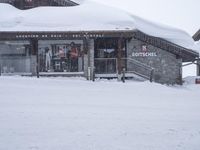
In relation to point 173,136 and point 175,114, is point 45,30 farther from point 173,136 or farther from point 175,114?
point 173,136

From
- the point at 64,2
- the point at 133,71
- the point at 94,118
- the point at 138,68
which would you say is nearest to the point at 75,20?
the point at 64,2

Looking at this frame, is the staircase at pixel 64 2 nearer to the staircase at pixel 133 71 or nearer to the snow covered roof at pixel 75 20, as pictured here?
the snow covered roof at pixel 75 20

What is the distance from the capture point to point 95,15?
24.4m

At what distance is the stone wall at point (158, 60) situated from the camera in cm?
2362

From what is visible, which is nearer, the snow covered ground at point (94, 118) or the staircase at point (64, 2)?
the snow covered ground at point (94, 118)

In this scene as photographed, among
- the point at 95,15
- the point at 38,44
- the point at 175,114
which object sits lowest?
the point at 175,114

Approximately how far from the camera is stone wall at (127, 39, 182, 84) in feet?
77.5

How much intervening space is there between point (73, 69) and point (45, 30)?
3298 mm

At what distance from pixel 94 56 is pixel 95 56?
16cm

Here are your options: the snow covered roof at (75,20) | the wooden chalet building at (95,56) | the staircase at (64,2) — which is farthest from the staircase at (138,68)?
the staircase at (64,2)

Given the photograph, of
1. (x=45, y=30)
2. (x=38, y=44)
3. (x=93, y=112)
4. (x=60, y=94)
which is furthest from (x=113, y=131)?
(x=38, y=44)

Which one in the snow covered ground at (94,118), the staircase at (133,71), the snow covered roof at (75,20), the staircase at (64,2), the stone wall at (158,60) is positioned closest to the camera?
the snow covered ground at (94,118)

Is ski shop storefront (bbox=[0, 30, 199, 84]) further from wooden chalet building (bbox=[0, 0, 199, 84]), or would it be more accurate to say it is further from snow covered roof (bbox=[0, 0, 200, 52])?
snow covered roof (bbox=[0, 0, 200, 52])

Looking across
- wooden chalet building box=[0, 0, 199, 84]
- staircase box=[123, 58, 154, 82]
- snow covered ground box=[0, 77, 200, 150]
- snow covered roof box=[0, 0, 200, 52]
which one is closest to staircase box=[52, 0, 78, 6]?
snow covered roof box=[0, 0, 200, 52]
